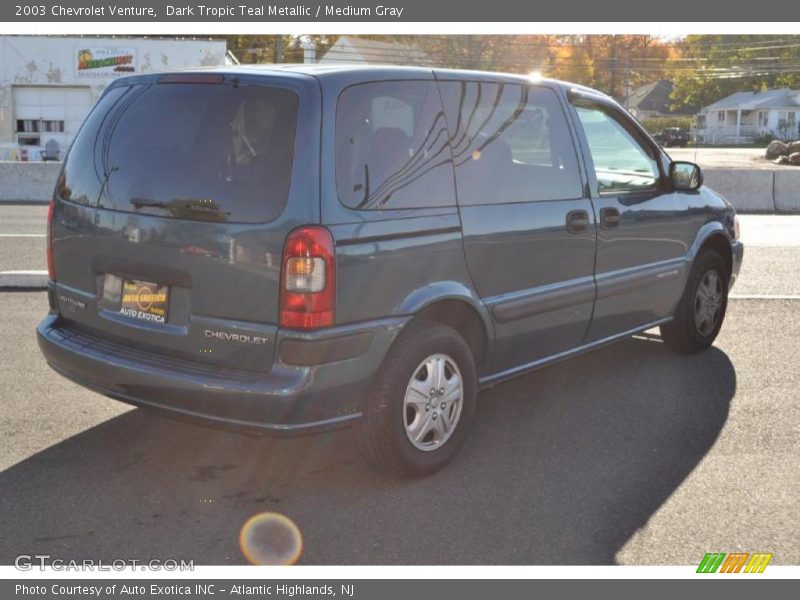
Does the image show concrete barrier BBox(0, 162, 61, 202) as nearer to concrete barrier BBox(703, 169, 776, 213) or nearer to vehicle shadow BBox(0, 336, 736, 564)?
concrete barrier BBox(703, 169, 776, 213)

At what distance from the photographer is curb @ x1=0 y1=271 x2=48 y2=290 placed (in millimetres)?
8820

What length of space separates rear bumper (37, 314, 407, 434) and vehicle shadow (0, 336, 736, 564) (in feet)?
1.23

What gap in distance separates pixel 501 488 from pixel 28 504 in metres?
2.05

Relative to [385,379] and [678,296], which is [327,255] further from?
[678,296]

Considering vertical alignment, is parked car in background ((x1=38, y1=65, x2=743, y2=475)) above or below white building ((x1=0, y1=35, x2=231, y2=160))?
below

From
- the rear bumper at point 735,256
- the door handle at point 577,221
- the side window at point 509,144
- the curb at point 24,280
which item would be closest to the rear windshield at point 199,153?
the side window at point 509,144

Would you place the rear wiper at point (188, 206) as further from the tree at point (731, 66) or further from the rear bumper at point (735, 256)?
the tree at point (731, 66)

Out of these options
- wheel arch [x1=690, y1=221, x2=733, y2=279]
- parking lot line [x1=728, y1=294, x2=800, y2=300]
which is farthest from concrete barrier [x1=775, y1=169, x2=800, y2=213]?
wheel arch [x1=690, y1=221, x2=733, y2=279]

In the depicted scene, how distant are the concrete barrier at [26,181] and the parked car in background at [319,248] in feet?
49.4

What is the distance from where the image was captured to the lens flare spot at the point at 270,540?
12.0ft

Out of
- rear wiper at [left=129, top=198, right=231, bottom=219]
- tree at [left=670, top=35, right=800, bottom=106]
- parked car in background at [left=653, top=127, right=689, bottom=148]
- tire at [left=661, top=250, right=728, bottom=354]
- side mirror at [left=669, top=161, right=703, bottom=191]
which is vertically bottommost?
tire at [left=661, top=250, right=728, bottom=354]

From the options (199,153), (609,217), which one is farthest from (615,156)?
(199,153)

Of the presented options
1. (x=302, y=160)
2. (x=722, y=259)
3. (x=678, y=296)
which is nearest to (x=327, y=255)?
(x=302, y=160)

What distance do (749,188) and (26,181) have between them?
13.8m
